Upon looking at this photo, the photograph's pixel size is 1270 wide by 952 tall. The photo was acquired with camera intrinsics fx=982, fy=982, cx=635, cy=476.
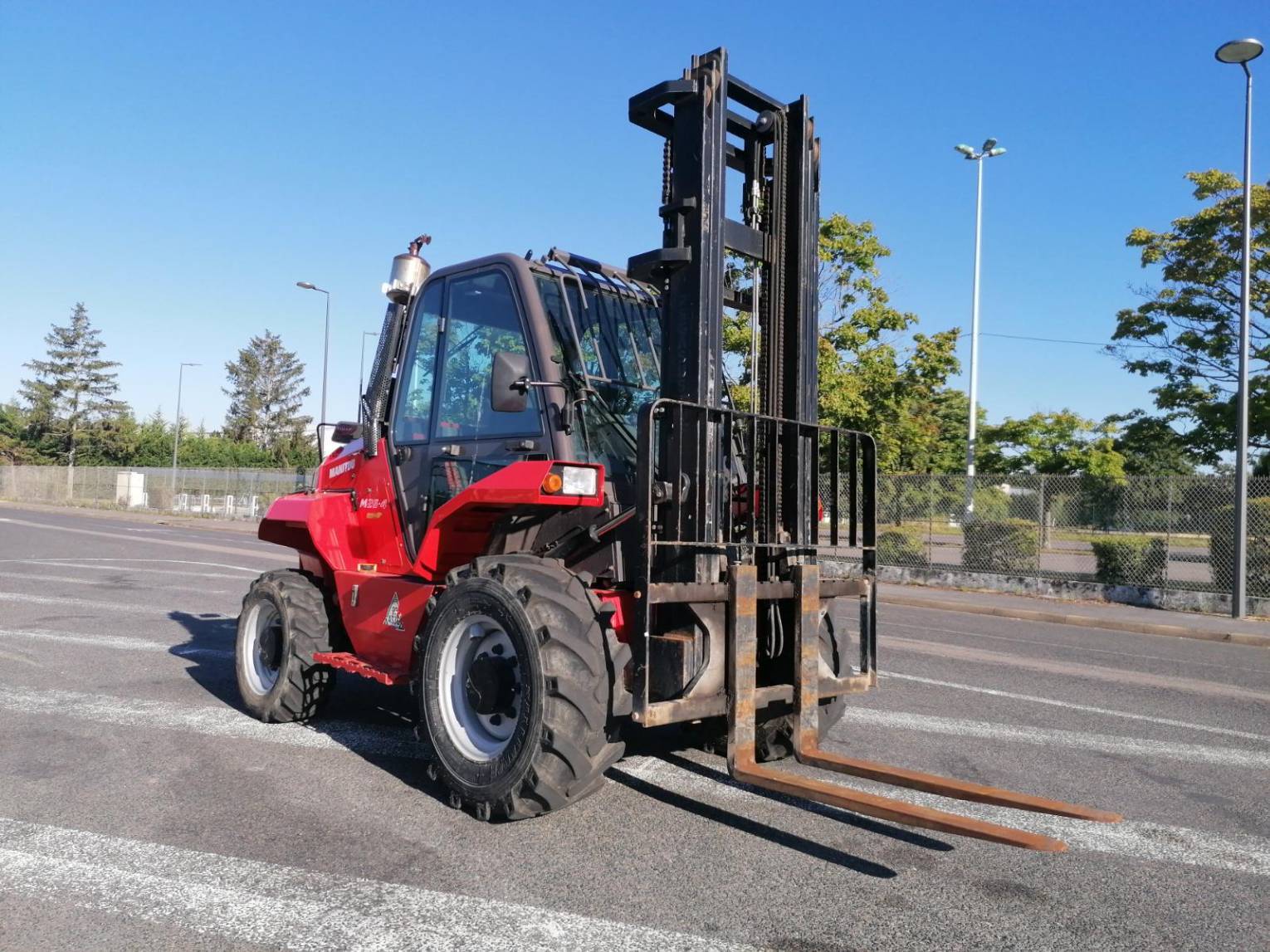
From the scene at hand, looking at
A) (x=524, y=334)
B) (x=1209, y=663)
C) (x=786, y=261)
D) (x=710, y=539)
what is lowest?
(x=1209, y=663)

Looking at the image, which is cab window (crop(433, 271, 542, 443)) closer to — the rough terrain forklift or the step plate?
the rough terrain forklift

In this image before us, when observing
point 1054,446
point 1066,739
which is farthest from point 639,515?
point 1054,446

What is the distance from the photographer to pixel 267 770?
5176mm

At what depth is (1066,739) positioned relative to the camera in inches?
251

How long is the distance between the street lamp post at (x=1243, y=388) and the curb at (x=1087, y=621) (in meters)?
1.87

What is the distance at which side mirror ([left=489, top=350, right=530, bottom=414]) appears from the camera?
457 cm

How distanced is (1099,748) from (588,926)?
4.18 meters

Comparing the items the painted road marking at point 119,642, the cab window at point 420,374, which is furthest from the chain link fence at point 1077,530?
the cab window at point 420,374

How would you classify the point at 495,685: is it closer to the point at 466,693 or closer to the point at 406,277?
the point at 466,693

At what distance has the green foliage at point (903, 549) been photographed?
2186 cm

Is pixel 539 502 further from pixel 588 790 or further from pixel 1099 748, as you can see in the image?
pixel 1099 748

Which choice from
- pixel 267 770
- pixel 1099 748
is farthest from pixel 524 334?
pixel 1099 748

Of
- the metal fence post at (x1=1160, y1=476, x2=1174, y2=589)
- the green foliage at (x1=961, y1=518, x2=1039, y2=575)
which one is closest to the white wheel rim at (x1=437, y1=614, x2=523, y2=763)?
the metal fence post at (x1=1160, y1=476, x2=1174, y2=589)

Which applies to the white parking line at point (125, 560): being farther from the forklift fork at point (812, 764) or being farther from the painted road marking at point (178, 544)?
the forklift fork at point (812, 764)
